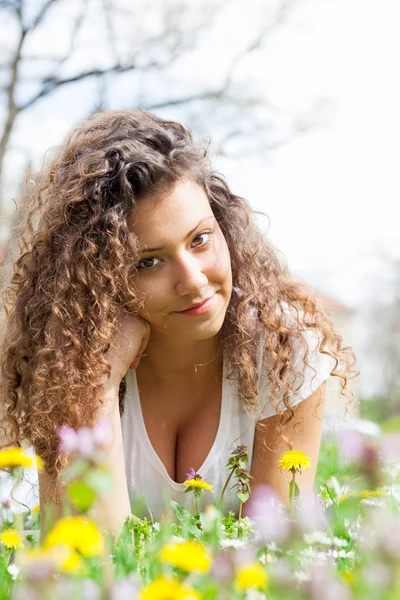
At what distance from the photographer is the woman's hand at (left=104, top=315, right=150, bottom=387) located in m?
2.24

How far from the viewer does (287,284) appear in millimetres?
2627

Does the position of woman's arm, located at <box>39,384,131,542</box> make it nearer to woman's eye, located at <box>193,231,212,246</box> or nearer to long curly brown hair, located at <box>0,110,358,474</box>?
long curly brown hair, located at <box>0,110,358,474</box>

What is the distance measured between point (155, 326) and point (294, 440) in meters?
0.57

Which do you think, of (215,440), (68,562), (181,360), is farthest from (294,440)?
(68,562)

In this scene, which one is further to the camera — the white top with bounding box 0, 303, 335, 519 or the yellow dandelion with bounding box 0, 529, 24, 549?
the white top with bounding box 0, 303, 335, 519

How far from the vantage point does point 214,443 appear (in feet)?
8.19

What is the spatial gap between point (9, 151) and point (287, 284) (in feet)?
27.4

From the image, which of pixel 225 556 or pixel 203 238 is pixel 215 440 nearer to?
pixel 203 238

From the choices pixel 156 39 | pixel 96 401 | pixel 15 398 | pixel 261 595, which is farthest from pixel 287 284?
pixel 156 39

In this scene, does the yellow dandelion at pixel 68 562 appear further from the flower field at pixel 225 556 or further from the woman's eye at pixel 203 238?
the woman's eye at pixel 203 238

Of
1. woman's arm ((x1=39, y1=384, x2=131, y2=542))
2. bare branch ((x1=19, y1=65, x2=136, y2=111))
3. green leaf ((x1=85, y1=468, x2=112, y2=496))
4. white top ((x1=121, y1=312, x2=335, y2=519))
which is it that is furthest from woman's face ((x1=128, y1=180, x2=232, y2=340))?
bare branch ((x1=19, y1=65, x2=136, y2=111))

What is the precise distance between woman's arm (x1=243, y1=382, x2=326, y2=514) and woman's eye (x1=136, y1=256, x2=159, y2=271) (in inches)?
26.5

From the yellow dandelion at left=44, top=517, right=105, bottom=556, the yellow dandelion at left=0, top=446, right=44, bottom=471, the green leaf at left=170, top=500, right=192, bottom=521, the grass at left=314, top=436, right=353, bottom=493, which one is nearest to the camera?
the yellow dandelion at left=44, top=517, right=105, bottom=556

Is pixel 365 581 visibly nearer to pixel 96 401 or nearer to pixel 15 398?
pixel 96 401
